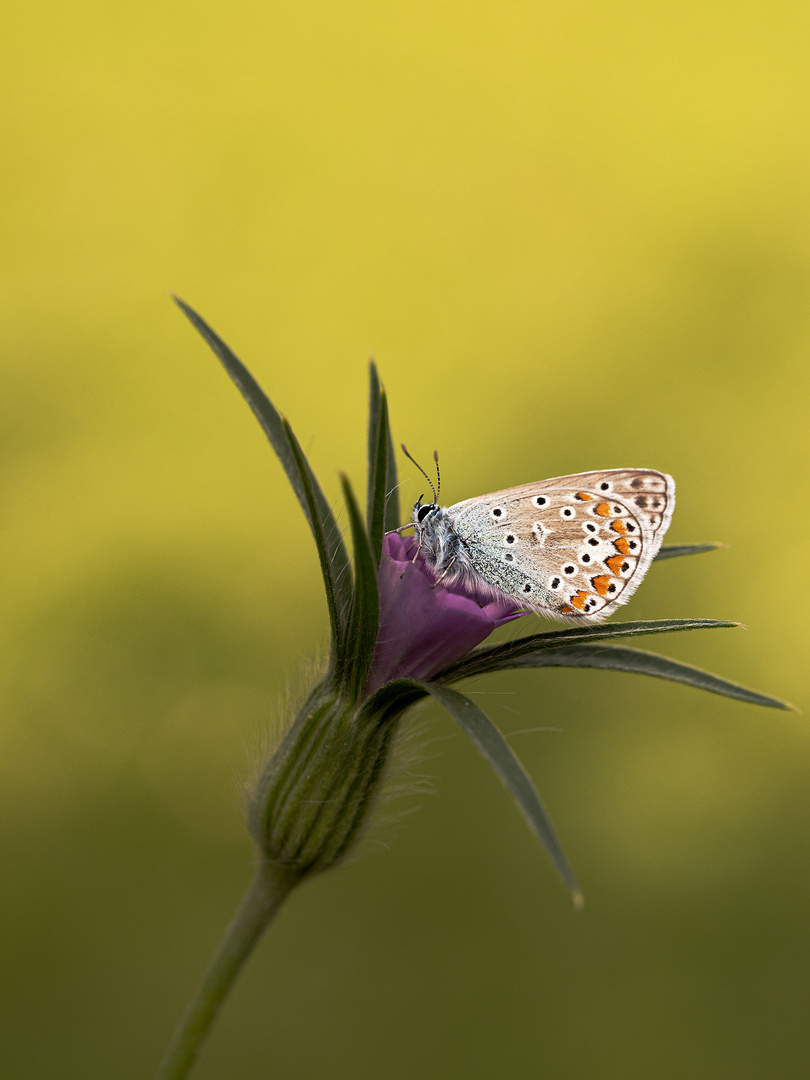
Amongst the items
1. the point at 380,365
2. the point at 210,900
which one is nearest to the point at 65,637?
the point at 210,900

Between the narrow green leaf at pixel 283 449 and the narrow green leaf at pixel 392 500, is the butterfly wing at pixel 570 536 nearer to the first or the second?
the narrow green leaf at pixel 392 500

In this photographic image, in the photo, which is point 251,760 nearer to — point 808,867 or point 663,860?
point 663,860

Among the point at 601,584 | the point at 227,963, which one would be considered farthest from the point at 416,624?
the point at 227,963

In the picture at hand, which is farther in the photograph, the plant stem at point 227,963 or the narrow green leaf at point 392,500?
the narrow green leaf at point 392,500

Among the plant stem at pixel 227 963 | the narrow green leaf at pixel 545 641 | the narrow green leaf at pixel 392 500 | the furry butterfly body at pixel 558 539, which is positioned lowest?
the plant stem at pixel 227 963

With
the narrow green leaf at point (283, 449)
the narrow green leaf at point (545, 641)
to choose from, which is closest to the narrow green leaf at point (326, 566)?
the narrow green leaf at point (283, 449)

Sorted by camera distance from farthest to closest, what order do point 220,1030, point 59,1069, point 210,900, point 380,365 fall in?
point 380,365, point 210,900, point 220,1030, point 59,1069

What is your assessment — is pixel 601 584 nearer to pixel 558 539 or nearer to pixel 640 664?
pixel 558 539
